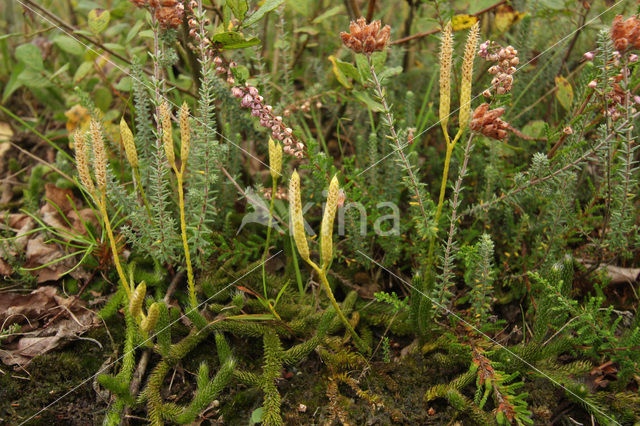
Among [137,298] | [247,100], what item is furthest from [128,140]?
[137,298]

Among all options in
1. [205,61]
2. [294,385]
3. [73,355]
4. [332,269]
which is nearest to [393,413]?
[294,385]

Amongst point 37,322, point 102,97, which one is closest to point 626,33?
point 37,322

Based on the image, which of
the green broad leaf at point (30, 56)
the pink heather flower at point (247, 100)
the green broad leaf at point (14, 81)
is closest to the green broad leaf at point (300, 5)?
the pink heather flower at point (247, 100)

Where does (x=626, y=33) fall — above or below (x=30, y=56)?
above

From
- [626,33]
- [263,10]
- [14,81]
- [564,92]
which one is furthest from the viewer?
[14,81]

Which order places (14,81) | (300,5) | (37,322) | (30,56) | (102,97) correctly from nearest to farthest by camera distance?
(37,322), (300,5), (30,56), (102,97), (14,81)

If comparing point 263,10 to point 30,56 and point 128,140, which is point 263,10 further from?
point 30,56

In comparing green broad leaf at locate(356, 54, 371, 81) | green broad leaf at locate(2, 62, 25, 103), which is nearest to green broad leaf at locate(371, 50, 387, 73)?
green broad leaf at locate(356, 54, 371, 81)

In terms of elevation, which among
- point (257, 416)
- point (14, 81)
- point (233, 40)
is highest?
point (233, 40)

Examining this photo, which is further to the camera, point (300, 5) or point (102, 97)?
point (102, 97)
